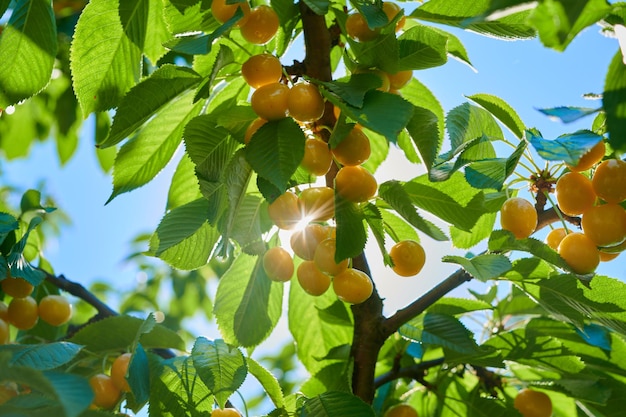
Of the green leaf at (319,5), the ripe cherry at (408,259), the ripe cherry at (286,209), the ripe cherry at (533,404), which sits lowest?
the ripe cherry at (533,404)

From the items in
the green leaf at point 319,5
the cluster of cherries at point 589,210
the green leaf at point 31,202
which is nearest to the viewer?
the green leaf at point 319,5

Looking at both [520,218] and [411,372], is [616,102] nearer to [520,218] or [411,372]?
[520,218]

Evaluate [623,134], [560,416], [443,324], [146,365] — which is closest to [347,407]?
[443,324]

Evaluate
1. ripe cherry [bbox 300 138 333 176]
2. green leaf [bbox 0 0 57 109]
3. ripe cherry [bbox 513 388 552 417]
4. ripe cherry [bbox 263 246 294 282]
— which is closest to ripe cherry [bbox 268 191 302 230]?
ripe cherry [bbox 300 138 333 176]

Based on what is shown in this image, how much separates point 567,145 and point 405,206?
33 centimetres

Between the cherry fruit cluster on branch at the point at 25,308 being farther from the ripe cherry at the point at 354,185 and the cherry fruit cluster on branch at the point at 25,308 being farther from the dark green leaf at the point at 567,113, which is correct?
the dark green leaf at the point at 567,113

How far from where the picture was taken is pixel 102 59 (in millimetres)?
1508

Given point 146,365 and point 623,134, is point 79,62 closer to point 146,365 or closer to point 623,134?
point 146,365

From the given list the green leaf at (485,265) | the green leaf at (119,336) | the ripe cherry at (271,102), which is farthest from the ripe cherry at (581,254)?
the green leaf at (119,336)

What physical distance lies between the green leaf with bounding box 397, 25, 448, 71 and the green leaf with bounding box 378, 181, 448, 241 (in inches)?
8.6

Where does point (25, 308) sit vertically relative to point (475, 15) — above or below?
above

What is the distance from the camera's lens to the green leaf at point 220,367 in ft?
4.17

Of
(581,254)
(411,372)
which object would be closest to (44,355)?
(411,372)

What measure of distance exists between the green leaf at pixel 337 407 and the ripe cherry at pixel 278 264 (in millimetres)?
282
